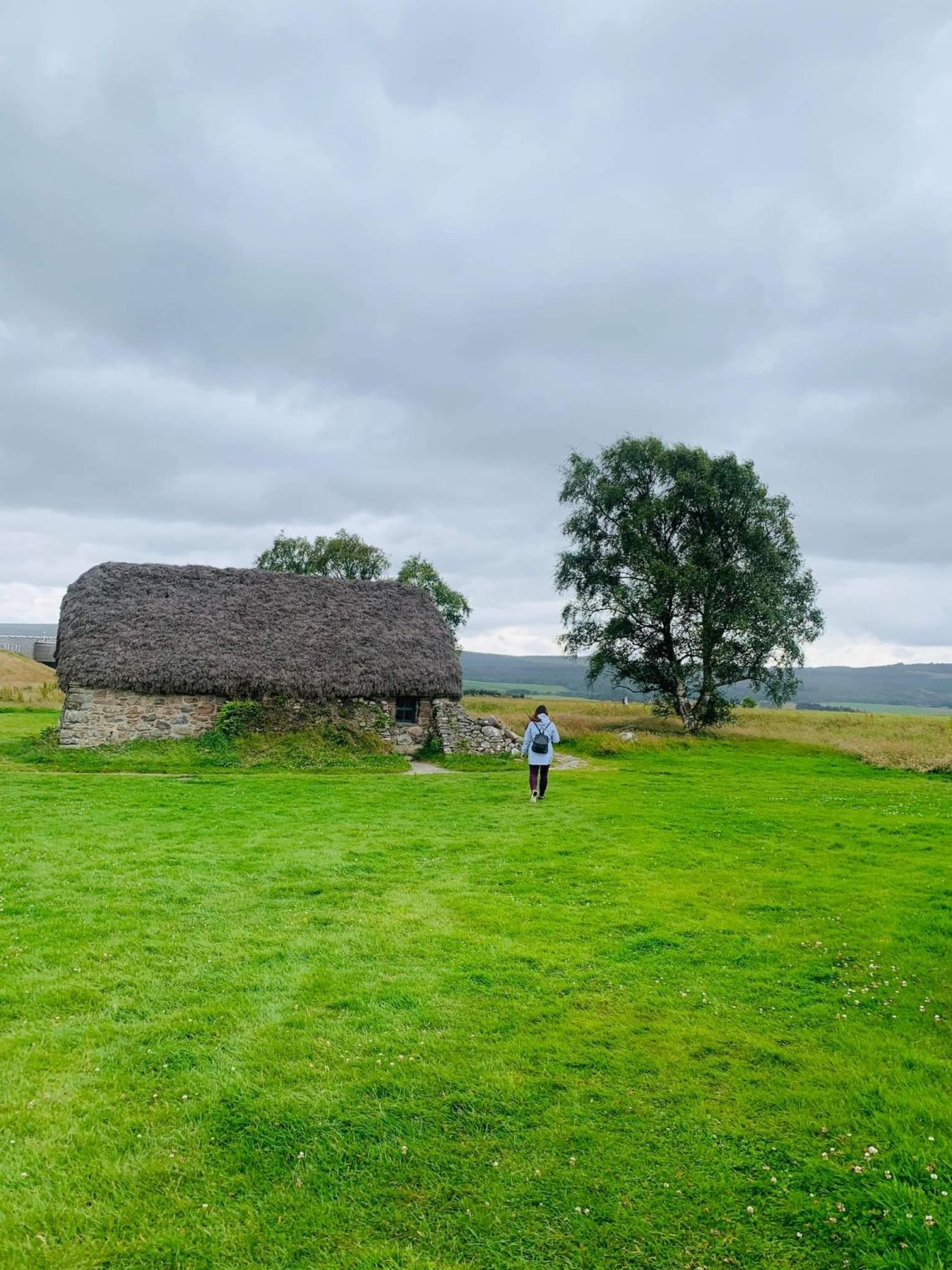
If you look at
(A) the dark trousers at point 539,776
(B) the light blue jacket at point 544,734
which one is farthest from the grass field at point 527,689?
(B) the light blue jacket at point 544,734

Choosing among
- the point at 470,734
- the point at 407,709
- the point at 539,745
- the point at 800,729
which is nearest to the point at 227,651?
the point at 407,709

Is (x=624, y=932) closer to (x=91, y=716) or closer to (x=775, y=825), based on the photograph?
(x=775, y=825)

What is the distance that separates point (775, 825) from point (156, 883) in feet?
37.4

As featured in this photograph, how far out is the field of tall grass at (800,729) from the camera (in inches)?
1010

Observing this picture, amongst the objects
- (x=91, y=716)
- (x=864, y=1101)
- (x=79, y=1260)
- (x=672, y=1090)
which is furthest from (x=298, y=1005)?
(x=91, y=716)

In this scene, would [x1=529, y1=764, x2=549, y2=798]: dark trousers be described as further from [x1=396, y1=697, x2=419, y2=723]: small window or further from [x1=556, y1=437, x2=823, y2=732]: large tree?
[x1=556, y1=437, x2=823, y2=732]: large tree

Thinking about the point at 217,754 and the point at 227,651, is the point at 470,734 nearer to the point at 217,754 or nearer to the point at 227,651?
the point at 217,754

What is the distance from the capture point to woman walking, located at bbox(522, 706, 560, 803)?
1605 centimetres

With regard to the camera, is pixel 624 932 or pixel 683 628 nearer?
pixel 624 932

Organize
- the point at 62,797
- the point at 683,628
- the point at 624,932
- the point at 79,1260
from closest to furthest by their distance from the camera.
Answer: the point at 79,1260
the point at 624,932
the point at 62,797
the point at 683,628

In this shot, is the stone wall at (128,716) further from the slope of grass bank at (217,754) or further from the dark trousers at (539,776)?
the dark trousers at (539,776)

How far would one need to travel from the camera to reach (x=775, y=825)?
46.0 feet

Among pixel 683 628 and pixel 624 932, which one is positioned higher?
pixel 683 628

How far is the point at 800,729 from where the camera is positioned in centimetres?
3822
